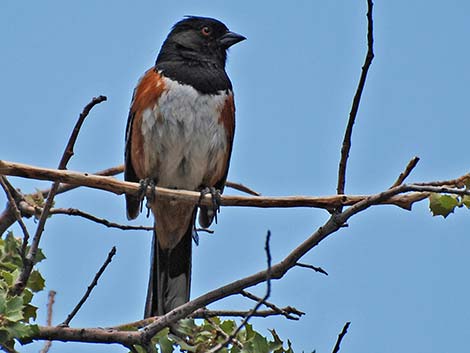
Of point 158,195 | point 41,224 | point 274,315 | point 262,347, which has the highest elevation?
point 158,195

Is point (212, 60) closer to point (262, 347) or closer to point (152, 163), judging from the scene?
point (152, 163)

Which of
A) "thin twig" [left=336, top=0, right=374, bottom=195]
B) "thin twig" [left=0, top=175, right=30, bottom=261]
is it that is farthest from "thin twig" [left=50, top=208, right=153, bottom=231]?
"thin twig" [left=336, top=0, right=374, bottom=195]

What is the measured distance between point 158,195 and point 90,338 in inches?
28.7

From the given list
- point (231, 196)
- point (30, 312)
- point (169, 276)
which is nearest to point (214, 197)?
point (231, 196)

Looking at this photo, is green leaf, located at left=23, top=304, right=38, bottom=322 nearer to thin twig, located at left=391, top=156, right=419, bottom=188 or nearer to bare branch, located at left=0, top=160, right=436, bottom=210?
bare branch, located at left=0, top=160, right=436, bottom=210

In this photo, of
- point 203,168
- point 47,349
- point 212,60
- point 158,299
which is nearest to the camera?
point 47,349

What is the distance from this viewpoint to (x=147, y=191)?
415cm

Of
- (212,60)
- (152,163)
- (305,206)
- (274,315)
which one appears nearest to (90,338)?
(274,315)

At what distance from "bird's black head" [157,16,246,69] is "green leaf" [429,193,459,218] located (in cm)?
236

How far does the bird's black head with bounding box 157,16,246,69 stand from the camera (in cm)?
506

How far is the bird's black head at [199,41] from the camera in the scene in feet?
16.6

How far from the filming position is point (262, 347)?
2.96m

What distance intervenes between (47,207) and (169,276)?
5.49 ft

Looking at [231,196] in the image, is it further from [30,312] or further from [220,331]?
[30,312]
